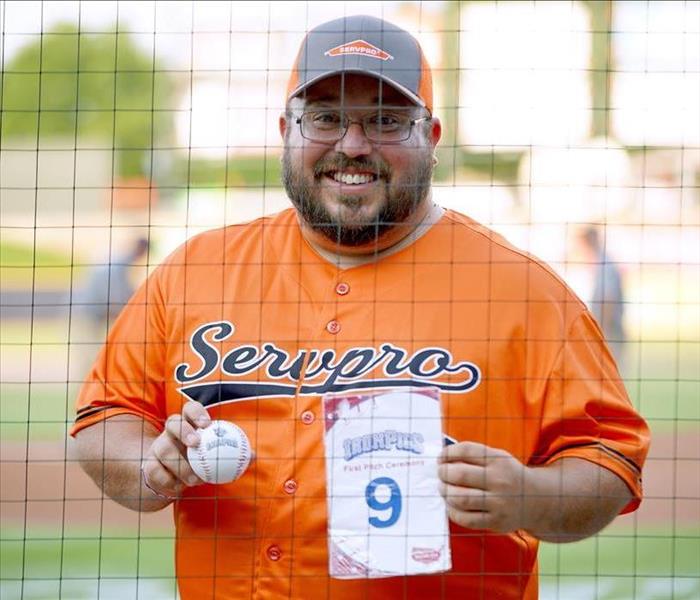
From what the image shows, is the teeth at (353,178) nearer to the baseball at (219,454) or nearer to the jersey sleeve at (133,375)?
the jersey sleeve at (133,375)

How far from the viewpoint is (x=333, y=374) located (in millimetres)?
2695

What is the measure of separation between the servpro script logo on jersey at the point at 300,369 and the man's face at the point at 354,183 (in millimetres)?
275

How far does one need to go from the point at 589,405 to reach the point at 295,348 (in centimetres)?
63

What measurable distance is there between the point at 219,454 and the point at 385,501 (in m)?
0.36

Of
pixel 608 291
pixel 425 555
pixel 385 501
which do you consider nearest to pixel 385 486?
pixel 385 501

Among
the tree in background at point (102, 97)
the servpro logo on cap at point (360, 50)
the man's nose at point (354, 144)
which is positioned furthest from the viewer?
the tree in background at point (102, 97)

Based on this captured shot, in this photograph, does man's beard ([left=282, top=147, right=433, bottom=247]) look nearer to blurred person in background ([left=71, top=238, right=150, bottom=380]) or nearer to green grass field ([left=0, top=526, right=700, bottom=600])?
green grass field ([left=0, top=526, right=700, bottom=600])

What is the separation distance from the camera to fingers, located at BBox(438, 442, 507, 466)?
246 cm

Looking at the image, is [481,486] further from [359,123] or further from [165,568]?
[165,568]

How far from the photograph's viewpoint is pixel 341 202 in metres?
2.78

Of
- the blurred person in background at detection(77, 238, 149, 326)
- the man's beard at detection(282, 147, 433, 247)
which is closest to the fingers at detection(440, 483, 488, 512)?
the man's beard at detection(282, 147, 433, 247)

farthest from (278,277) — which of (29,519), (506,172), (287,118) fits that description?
(506,172)

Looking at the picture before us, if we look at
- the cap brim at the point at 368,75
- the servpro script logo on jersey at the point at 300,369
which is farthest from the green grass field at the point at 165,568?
the cap brim at the point at 368,75

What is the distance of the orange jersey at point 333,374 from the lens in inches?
103
